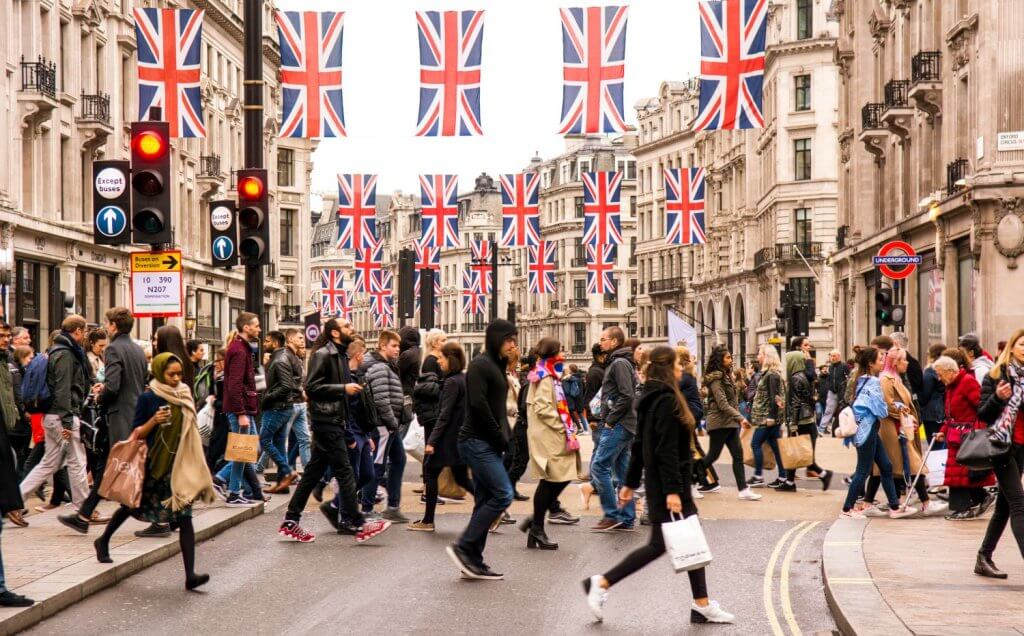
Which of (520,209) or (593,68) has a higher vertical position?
(593,68)

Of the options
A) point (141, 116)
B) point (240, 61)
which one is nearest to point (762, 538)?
point (141, 116)

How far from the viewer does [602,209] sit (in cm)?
4338

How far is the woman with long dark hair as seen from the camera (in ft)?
29.9

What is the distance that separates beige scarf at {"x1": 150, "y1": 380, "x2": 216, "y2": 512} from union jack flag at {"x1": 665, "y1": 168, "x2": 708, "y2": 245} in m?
32.8

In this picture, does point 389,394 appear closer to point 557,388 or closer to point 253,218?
point 557,388

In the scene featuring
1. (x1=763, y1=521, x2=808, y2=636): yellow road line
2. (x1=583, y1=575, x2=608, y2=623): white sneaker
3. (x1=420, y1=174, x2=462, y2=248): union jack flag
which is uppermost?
(x1=420, y1=174, x2=462, y2=248): union jack flag

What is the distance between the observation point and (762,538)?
13.8 metres

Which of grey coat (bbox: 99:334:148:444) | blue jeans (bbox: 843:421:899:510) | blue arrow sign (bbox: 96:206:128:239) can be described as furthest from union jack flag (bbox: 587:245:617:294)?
grey coat (bbox: 99:334:148:444)

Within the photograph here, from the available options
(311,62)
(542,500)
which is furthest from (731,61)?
(542,500)

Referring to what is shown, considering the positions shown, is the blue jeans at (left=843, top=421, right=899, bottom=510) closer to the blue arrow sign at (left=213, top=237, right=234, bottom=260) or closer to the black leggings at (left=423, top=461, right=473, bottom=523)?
the black leggings at (left=423, top=461, right=473, bottom=523)

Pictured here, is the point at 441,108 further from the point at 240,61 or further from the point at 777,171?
the point at 777,171

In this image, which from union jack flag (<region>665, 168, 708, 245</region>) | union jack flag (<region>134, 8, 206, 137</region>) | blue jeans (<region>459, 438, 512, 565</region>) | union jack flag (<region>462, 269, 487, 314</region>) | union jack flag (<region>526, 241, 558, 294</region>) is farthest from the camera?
union jack flag (<region>462, 269, 487, 314</region>)

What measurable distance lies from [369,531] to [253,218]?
3.93 meters

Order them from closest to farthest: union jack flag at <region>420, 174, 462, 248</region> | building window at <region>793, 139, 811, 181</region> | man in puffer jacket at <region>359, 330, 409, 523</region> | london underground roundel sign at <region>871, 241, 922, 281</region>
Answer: man in puffer jacket at <region>359, 330, 409, 523</region> < london underground roundel sign at <region>871, 241, 922, 281</region> < union jack flag at <region>420, 174, 462, 248</region> < building window at <region>793, 139, 811, 181</region>
